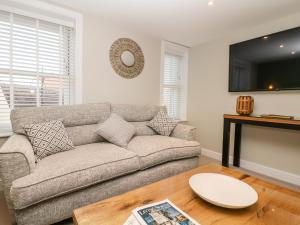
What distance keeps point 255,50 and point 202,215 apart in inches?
101

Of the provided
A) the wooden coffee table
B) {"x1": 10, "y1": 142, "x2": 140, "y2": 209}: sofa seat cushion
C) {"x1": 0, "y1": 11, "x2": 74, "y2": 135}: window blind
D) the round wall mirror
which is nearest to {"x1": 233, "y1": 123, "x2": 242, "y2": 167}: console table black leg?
the wooden coffee table

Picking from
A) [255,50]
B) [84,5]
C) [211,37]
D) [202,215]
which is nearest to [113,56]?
[84,5]

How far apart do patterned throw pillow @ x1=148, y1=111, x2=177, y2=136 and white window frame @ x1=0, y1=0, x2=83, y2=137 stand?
1.12m

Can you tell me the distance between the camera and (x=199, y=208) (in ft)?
3.25

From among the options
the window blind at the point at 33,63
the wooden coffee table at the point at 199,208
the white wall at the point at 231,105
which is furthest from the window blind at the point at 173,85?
the wooden coffee table at the point at 199,208

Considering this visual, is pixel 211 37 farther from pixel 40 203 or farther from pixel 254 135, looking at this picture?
pixel 40 203

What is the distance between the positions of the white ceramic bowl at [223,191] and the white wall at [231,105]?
5.69ft

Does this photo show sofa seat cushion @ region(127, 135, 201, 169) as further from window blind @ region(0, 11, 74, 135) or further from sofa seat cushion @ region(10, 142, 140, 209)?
window blind @ region(0, 11, 74, 135)

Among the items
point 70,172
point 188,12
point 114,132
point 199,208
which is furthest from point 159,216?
point 188,12

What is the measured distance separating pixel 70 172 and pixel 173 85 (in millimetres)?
2874

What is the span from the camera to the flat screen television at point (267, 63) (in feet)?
7.38

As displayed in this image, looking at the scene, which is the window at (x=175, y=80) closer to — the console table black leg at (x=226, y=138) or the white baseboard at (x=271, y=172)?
the console table black leg at (x=226, y=138)

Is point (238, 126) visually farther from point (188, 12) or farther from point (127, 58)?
point (127, 58)

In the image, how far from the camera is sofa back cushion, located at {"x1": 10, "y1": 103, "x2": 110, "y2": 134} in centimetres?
178
